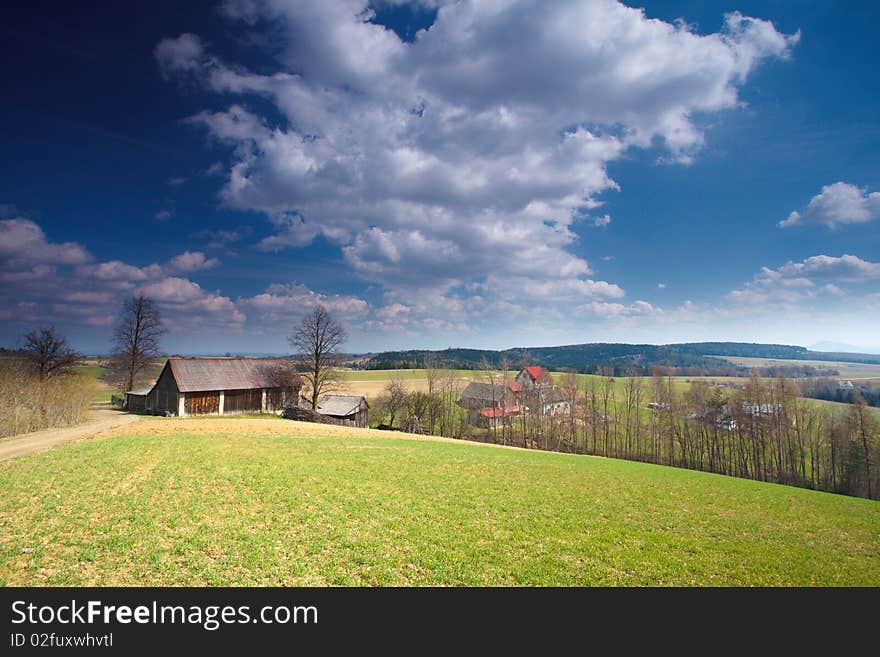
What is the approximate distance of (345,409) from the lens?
5088 cm

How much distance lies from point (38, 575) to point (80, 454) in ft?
44.2

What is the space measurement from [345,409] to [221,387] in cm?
1530

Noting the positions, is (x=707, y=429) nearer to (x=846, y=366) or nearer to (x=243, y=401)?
(x=243, y=401)

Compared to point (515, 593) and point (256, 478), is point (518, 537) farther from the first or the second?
point (256, 478)

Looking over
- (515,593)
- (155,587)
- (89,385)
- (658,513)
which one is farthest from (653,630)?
(89,385)

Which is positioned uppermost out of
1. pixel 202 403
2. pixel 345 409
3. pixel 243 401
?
pixel 202 403

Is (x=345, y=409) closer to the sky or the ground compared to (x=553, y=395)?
closer to the ground

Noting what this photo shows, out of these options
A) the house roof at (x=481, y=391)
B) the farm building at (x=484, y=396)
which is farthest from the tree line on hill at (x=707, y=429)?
the house roof at (x=481, y=391)

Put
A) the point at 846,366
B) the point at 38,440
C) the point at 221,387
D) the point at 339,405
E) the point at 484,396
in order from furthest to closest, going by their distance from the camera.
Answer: the point at 846,366, the point at 484,396, the point at 339,405, the point at 221,387, the point at 38,440

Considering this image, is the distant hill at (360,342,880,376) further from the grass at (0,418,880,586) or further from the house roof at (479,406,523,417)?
the grass at (0,418,880,586)

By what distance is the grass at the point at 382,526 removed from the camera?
7547 mm

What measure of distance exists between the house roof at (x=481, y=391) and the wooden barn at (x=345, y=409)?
22967 millimetres

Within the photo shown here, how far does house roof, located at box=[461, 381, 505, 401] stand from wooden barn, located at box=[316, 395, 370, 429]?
22967 millimetres

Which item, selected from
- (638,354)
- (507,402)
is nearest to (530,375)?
(507,402)
